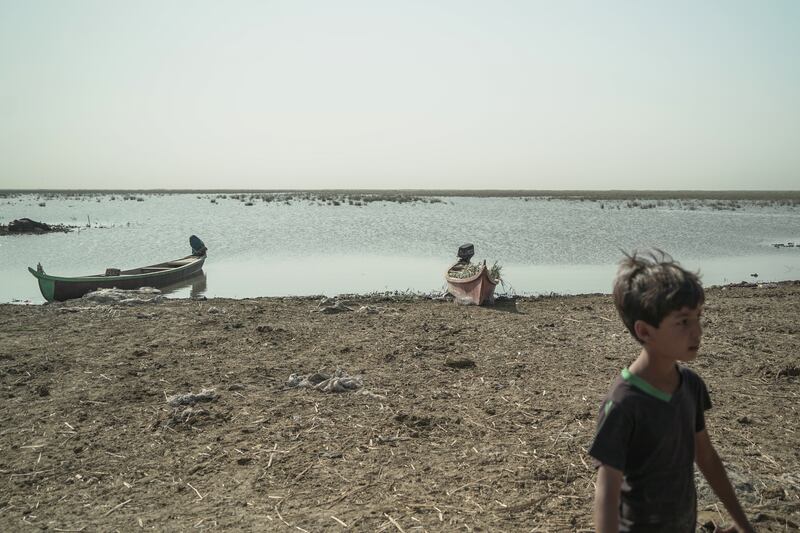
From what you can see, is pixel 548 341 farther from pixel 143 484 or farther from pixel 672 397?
pixel 672 397

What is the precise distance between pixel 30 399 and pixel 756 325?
37.2ft

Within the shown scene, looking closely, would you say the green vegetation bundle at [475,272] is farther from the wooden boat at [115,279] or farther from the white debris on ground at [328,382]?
the wooden boat at [115,279]

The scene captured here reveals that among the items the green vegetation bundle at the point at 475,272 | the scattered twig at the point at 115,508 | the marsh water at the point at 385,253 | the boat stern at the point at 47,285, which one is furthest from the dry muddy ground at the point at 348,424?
the marsh water at the point at 385,253

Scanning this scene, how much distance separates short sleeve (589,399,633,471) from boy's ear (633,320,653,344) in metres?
0.29

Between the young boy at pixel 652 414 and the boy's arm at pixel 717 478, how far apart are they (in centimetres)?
17

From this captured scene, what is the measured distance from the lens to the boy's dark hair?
7.47ft

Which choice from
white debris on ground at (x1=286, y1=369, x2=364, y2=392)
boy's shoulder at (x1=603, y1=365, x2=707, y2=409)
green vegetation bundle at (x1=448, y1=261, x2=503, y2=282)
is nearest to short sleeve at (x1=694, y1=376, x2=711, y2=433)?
boy's shoulder at (x1=603, y1=365, x2=707, y2=409)

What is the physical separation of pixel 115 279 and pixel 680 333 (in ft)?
56.9

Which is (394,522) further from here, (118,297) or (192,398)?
(118,297)

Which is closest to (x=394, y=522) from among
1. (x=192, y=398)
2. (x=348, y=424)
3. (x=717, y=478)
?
(x=348, y=424)

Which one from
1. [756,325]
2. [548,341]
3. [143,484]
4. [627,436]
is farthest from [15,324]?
[756,325]

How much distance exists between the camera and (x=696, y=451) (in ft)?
8.54

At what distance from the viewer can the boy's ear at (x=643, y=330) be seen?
233 cm

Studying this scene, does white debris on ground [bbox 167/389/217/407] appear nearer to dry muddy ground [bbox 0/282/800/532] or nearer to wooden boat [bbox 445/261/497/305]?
dry muddy ground [bbox 0/282/800/532]
